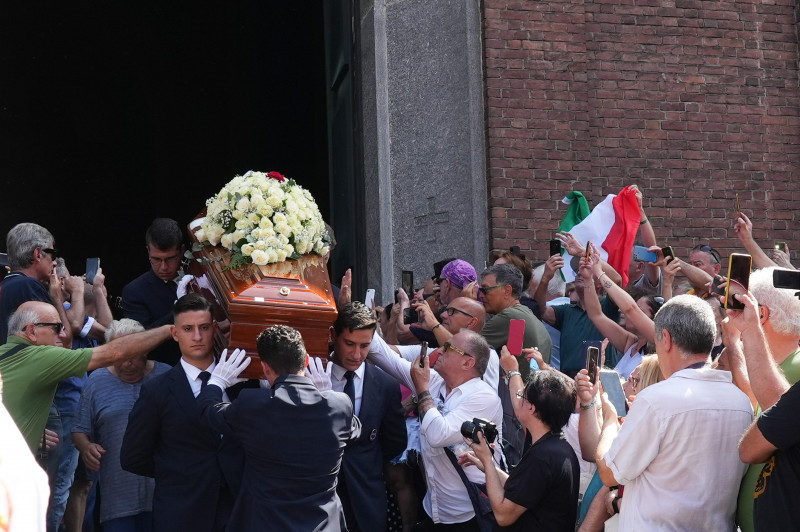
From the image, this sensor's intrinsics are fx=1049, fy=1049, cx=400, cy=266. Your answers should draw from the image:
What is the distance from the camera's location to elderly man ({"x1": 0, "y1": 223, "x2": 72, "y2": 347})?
6418 millimetres

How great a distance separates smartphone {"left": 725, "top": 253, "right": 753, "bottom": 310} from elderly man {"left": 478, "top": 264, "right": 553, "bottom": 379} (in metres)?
2.25

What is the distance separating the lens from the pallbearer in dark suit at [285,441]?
476cm

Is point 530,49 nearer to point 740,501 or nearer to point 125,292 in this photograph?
point 125,292

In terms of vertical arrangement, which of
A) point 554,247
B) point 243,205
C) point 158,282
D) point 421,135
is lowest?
point 158,282

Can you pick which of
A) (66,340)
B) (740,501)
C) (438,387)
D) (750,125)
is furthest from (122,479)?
(750,125)

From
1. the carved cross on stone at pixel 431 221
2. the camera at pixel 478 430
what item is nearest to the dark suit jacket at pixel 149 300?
the camera at pixel 478 430

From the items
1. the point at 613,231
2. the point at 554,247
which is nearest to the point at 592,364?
the point at 554,247

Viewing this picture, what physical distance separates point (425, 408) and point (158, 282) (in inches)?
77.8

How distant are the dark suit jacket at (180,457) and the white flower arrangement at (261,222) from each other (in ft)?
2.43

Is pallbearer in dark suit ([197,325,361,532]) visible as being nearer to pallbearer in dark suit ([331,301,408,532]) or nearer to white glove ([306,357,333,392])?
white glove ([306,357,333,392])

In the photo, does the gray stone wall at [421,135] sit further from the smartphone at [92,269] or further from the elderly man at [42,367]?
the elderly man at [42,367]

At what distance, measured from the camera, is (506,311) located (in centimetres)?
647

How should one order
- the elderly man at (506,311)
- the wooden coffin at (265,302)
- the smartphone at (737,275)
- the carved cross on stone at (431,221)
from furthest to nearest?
1. the carved cross on stone at (431,221)
2. the elderly man at (506,311)
3. the wooden coffin at (265,302)
4. the smartphone at (737,275)

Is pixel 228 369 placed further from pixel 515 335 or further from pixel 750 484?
pixel 750 484
